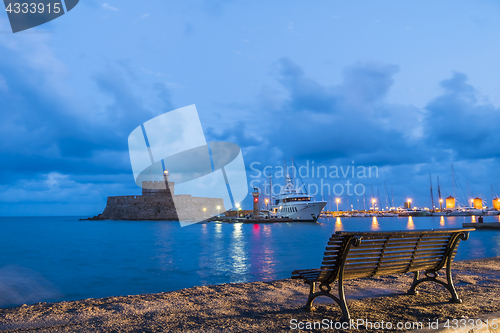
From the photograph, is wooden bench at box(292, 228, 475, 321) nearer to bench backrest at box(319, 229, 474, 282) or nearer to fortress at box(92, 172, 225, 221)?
bench backrest at box(319, 229, 474, 282)

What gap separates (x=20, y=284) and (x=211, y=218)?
70.7 m

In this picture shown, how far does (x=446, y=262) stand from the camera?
368 cm

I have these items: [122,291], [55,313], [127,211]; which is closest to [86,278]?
[122,291]

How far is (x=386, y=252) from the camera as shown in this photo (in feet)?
10.5

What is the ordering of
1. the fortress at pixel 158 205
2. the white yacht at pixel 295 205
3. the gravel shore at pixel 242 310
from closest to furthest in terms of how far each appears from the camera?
the gravel shore at pixel 242 310, the white yacht at pixel 295 205, the fortress at pixel 158 205

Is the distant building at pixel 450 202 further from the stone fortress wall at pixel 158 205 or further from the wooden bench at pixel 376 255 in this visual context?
the wooden bench at pixel 376 255

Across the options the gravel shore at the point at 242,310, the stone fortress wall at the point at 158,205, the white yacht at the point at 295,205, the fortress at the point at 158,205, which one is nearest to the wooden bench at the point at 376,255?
the gravel shore at the point at 242,310

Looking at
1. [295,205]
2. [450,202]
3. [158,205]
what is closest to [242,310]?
[295,205]

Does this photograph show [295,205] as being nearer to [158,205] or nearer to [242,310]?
[158,205]

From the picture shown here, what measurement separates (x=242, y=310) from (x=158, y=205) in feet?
242

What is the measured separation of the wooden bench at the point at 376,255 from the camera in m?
2.90

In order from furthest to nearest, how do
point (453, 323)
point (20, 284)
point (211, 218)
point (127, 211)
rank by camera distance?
point (211, 218) → point (127, 211) → point (20, 284) → point (453, 323)

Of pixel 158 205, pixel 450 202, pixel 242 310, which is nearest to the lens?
pixel 242 310

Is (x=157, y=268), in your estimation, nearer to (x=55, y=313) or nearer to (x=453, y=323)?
(x=55, y=313)
